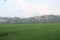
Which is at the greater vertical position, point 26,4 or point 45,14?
point 26,4

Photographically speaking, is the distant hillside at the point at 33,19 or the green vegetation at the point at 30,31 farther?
the distant hillside at the point at 33,19

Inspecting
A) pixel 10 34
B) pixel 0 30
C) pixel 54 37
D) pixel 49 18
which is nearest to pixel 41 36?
pixel 54 37

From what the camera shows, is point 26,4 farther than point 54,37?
Yes

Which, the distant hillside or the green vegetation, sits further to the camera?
the distant hillside

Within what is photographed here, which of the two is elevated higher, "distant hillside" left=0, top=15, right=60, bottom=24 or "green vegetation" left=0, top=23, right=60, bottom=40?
"distant hillside" left=0, top=15, right=60, bottom=24

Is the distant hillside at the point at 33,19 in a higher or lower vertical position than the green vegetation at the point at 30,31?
higher

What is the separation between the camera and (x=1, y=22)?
2289mm

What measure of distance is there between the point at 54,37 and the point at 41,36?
202 mm

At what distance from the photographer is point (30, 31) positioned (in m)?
2.21

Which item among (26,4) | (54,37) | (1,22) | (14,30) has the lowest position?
(54,37)

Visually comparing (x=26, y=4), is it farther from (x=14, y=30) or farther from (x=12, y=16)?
(x=14, y=30)

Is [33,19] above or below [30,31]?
above

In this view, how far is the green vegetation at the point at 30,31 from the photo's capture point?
2153mm

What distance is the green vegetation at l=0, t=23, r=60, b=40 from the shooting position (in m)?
2.15
